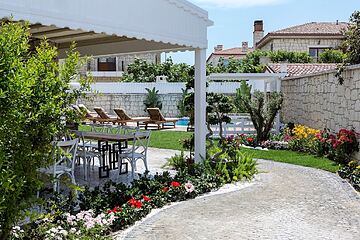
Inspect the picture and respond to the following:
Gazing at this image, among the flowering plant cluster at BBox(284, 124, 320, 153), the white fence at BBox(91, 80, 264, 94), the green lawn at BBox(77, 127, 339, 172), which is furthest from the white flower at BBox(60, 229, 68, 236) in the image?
the white fence at BBox(91, 80, 264, 94)

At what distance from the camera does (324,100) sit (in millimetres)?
14531

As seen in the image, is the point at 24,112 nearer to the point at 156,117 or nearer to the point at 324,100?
the point at 324,100

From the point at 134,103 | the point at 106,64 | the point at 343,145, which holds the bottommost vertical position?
the point at 343,145

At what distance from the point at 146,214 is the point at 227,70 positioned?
28.2 meters

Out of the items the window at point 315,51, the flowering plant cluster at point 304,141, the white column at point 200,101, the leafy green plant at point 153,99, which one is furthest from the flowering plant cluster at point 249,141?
the window at point 315,51

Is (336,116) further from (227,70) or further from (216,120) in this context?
(227,70)

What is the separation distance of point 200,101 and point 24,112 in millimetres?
6171

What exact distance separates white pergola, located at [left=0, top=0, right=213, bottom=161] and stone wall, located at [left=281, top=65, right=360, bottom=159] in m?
4.16

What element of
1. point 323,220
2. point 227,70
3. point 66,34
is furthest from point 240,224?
point 227,70

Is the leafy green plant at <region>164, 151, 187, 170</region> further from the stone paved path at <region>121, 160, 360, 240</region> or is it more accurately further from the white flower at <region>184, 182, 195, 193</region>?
the white flower at <region>184, 182, 195, 193</region>

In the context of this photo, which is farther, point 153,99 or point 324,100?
point 153,99

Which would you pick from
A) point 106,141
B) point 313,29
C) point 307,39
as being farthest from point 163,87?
point 106,141

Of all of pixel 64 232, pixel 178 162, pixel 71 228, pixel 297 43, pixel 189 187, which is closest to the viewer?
pixel 64 232

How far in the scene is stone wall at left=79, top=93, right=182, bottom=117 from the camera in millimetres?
27641
